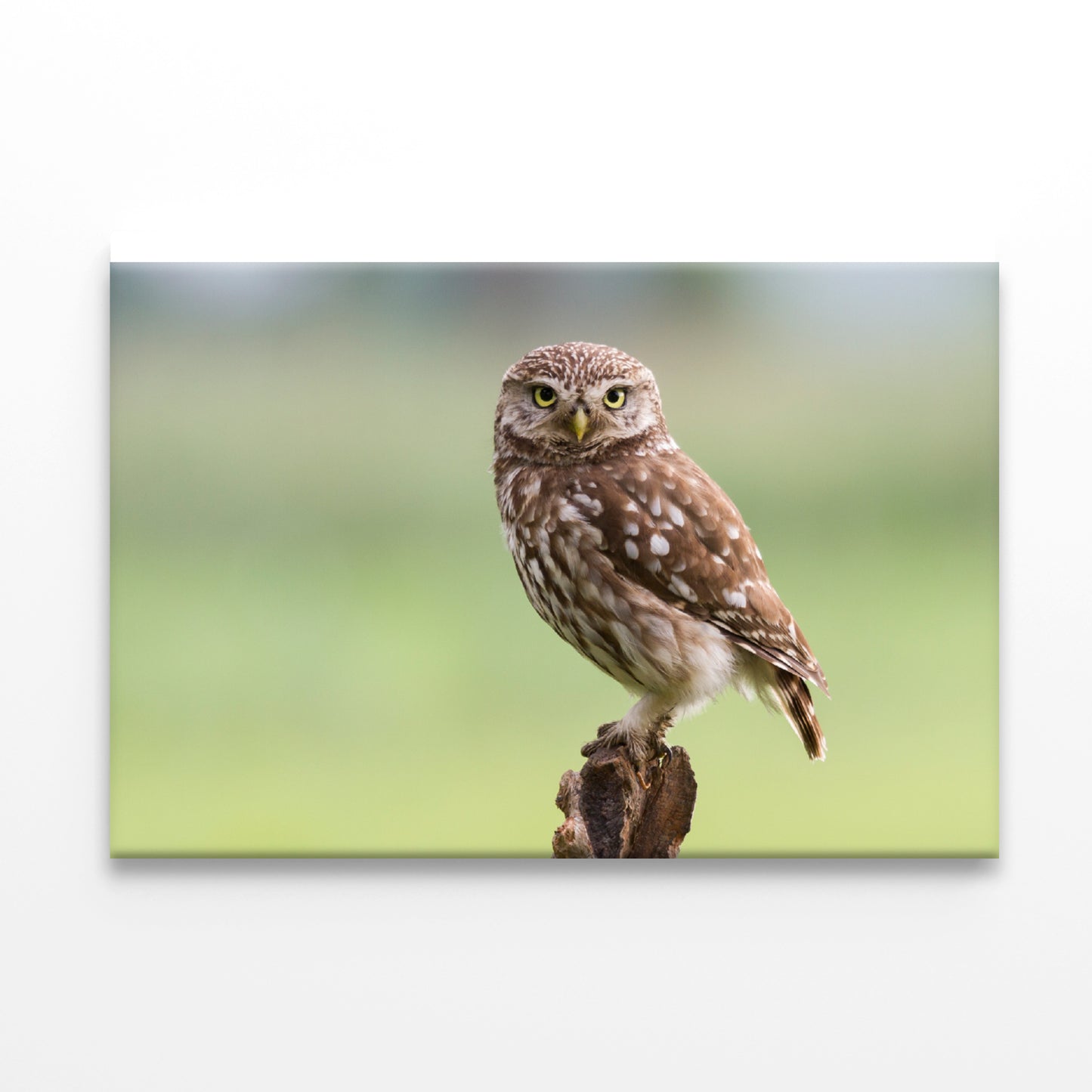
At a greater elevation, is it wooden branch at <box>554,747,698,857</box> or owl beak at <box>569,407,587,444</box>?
owl beak at <box>569,407,587,444</box>

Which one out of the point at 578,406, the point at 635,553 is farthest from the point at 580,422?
the point at 635,553

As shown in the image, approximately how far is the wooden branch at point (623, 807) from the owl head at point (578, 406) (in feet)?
1.80

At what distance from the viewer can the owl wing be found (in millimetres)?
2660

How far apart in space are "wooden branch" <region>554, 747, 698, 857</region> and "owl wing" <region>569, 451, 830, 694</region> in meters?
0.27

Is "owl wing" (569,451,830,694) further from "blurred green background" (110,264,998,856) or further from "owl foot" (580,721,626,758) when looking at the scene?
"owl foot" (580,721,626,758)

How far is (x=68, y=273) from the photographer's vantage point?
275 cm

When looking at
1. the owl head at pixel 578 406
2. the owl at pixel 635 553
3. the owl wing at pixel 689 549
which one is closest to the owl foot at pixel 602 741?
the owl at pixel 635 553

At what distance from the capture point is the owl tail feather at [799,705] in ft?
8.91

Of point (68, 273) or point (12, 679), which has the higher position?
point (68, 273)

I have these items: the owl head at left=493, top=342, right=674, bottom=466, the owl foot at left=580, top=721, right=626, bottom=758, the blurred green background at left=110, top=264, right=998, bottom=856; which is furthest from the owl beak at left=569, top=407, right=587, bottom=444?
the owl foot at left=580, top=721, right=626, bottom=758

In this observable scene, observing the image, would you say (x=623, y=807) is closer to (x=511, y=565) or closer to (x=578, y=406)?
(x=511, y=565)
